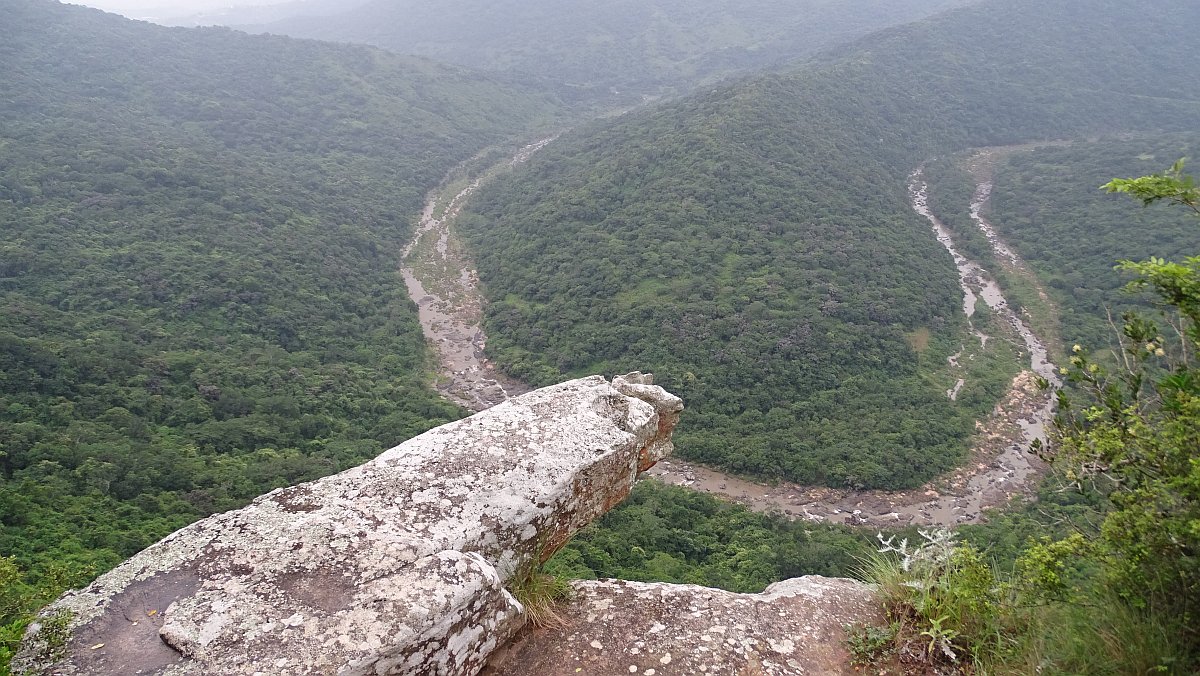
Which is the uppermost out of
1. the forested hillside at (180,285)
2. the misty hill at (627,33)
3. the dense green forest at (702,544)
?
the misty hill at (627,33)

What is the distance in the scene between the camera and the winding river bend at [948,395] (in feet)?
99.0

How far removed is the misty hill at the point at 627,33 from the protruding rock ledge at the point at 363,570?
136 meters

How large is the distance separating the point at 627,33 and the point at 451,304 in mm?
133160

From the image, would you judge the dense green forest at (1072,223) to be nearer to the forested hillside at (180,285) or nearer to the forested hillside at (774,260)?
the forested hillside at (774,260)

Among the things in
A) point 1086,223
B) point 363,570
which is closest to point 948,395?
point 1086,223

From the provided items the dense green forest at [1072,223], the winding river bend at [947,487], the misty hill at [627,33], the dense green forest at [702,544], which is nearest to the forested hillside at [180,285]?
the dense green forest at [702,544]

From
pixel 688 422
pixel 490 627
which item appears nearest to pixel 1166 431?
pixel 490 627

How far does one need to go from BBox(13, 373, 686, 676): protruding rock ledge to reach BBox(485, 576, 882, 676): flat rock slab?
540mm

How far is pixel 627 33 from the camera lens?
156625mm

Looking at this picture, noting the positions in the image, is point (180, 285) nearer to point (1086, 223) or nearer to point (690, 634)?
point (690, 634)

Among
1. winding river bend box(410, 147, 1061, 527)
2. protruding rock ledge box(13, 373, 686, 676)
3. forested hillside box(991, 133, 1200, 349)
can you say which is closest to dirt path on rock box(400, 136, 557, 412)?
winding river bend box(410, 147, 1061, 527)

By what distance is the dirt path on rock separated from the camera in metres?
40.7

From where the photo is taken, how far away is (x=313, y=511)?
5.66 m

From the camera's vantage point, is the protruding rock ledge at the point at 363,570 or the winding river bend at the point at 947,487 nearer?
the protruding rock ledge at the point at 363,570
